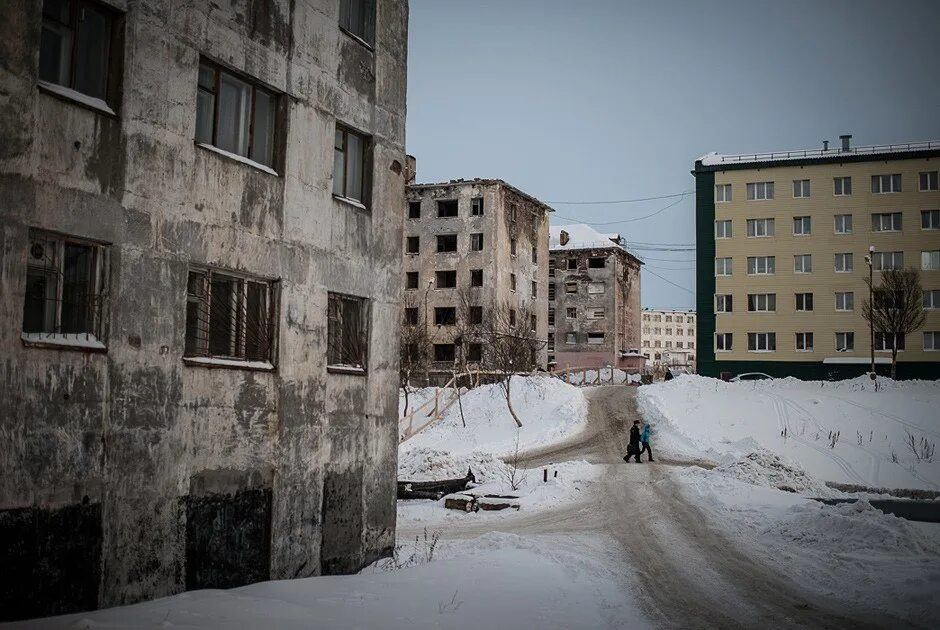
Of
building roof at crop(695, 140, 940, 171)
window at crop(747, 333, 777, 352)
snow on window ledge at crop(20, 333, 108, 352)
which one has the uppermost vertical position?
building roof at crop(695, 140, 940, 171)

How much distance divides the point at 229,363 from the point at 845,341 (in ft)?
179

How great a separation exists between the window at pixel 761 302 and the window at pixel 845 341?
4738 millimetres

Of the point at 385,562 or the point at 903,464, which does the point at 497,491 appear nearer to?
the point at 385,562

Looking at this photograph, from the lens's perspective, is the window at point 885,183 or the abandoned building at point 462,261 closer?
the window at point 885,183

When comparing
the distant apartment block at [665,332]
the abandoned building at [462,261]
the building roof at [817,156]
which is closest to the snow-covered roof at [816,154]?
the building roof at [817,156]

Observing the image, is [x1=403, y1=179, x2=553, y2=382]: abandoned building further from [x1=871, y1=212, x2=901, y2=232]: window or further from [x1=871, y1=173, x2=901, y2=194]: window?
[x1=871, y1=173, x2=901, y2=194]: window

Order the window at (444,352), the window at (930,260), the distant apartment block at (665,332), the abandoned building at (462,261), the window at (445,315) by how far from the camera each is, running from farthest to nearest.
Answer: the distant apartment block at (665,332), the window at (445,315), the window at (444,352), the abandoned building at (462,261), the window at (930,260)

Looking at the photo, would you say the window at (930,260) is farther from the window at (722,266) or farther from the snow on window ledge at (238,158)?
the snow on window ledge at (238,158)

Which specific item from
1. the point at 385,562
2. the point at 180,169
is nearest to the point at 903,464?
the point at 385,562

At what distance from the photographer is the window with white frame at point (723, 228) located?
61.2m

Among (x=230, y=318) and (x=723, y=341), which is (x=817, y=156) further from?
(x=230, y=318)

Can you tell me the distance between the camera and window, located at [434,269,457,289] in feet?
229

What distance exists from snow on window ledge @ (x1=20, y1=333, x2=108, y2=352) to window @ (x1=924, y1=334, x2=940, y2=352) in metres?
58.5

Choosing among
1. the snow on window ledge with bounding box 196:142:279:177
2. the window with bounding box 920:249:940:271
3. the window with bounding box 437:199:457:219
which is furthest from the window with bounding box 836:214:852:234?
the snow on window ledge with bounding box 196:142:279:177
